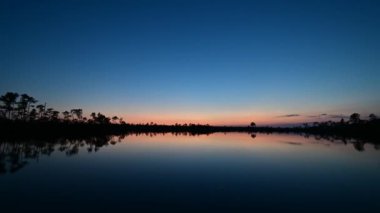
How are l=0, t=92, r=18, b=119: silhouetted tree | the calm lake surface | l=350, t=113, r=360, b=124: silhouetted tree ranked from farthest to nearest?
1. l=350, t=113, r=360, b=124: silhouetted tree
2. l=0, t=92, r=18, b=119: silhouetted tree
3. the calm lake surface


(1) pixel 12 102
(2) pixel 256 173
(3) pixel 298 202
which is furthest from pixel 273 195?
(1) pixel 12 102

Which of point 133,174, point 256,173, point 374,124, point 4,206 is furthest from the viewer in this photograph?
point 374,124

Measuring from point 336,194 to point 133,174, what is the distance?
474 inches

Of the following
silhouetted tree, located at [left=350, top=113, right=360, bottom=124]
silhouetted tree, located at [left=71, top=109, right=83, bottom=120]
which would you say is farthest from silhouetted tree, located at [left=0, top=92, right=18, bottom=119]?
silhouetted tree, located at [left=350, top=113, right=360, bottom=124]

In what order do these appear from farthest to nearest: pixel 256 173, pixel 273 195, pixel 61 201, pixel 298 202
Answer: pixel 256 173 < pixel 273 195 < pixel 298 202 < pixel 61 201

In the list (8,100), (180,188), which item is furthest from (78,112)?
(180,188)

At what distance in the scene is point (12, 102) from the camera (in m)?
79.6

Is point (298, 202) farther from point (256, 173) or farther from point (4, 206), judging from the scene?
point (4, 206)

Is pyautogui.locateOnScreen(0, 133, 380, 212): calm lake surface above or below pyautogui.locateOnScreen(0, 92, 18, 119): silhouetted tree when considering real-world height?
below

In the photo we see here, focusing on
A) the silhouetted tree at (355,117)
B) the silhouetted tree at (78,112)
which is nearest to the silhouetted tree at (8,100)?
the silhouetted tree at (78,112)

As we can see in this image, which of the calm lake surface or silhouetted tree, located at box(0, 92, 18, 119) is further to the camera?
silhouetted tree, located at box(0, 92, 18, 119)

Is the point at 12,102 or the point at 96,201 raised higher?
the point at 12,102

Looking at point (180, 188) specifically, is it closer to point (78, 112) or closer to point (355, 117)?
point (78, 112)

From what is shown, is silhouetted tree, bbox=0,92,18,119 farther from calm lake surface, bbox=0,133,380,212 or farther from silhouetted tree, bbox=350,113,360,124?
silhouetted tree, bbox=350,113,360,124
